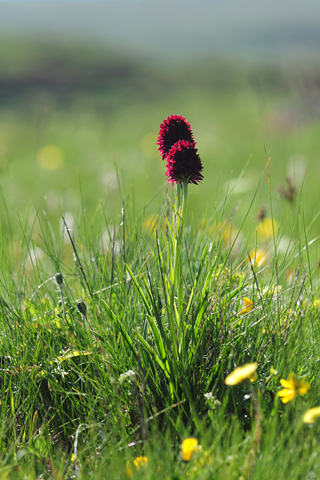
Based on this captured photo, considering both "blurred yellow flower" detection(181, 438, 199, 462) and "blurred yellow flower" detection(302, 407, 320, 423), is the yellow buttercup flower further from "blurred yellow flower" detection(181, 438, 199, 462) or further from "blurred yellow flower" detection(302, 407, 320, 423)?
"blurred yellow flower" detection(181, 438, 199, 462)

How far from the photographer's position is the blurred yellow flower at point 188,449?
0.97m

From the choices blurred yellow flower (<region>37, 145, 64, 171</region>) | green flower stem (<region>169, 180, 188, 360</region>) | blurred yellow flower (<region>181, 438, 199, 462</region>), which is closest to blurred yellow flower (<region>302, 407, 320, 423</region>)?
blurred yellow flower (<region>181, 438, 199, 462</region>)

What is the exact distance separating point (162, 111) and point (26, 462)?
6.94 meters

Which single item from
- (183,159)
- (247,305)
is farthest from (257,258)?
(183,159)

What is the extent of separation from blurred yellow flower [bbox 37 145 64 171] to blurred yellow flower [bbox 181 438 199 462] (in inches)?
168

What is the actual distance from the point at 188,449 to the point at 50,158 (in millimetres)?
4530

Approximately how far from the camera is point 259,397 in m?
1.06

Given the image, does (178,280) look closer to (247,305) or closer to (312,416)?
(247,305)

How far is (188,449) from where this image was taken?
973 mm

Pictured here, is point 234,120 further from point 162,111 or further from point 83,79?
point 83,79

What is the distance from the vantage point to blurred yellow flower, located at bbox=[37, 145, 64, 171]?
4.99 m

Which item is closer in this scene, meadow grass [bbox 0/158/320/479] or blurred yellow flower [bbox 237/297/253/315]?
meadow grass [bbox 0/158/320/479]

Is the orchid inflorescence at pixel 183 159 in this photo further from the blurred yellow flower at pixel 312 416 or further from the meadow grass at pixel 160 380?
the blurred yellow flower at pixel 312 416

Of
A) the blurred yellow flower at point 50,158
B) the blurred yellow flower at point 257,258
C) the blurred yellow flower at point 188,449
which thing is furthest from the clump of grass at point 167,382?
the blurred yellow flower at point 50,158
